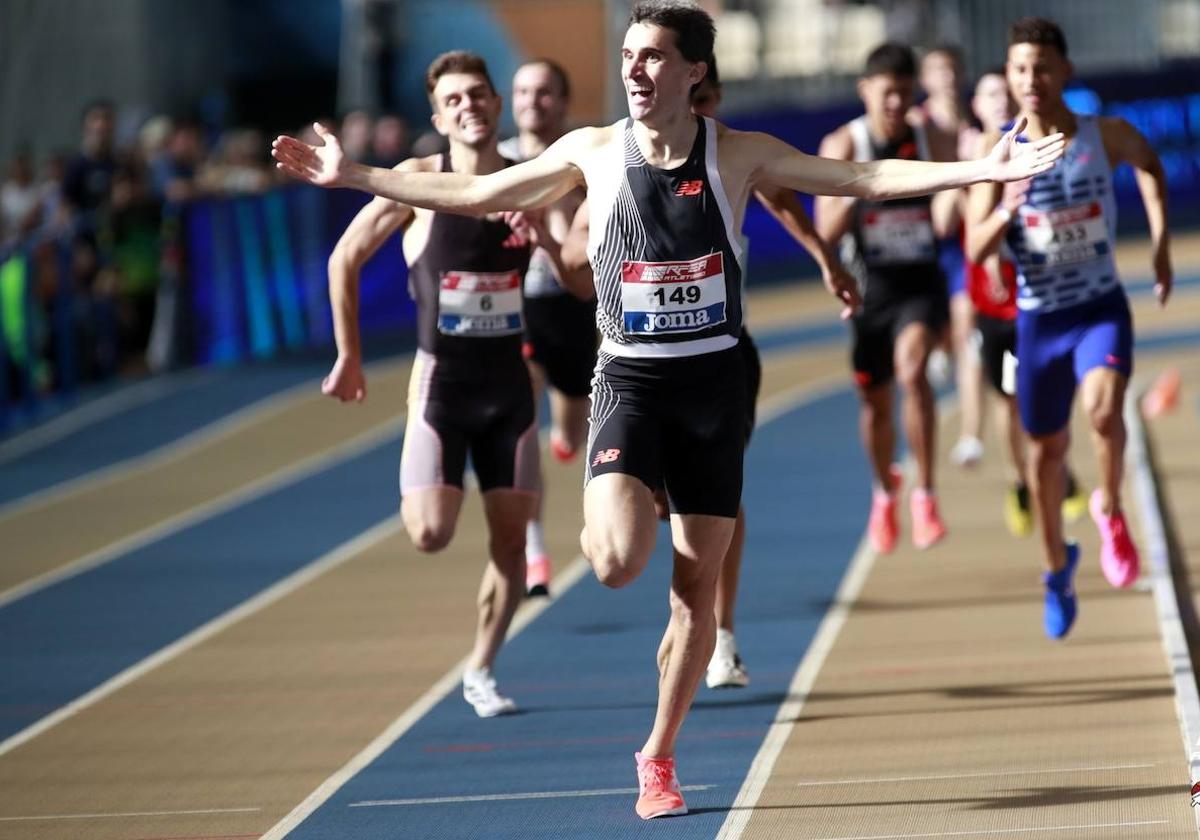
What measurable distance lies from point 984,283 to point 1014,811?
4.17 metres

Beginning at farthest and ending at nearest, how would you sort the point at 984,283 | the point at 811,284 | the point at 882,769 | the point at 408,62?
1. the point at 408,62
2. the point at 811,284
3. the point at 984,283
4. the point at 882,769

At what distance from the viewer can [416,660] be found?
9344 millimetres

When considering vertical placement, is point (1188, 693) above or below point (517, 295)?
below

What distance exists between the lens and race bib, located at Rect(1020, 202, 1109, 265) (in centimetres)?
829

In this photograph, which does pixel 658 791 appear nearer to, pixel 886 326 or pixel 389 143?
pixel 886 326

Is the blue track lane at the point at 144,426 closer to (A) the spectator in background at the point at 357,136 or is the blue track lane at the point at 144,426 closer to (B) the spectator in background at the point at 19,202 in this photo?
(B) the spectator in background at the point at 19,202

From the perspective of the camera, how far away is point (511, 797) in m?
6.91

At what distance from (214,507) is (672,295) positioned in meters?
8.54

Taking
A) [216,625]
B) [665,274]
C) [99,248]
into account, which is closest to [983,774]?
[665,274]

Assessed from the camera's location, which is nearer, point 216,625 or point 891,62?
point 891,62

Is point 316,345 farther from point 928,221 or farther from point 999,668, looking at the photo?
point 999,668

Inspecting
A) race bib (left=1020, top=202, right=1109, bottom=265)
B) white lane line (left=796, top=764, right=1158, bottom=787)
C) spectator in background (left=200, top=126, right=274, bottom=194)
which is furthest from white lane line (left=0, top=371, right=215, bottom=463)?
white lane line (left=796, top=764, right=1158, bottom=787)

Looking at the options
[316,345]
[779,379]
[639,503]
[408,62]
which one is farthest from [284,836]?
[408,62]

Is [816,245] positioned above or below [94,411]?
above
